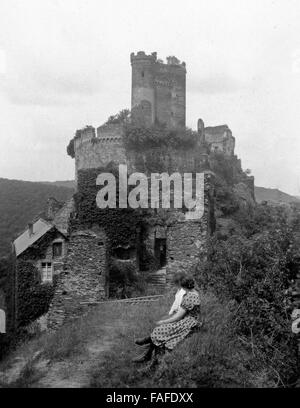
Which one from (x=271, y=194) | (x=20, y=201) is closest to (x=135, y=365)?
(x=20, y=201)

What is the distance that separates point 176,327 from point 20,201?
61.2 metres

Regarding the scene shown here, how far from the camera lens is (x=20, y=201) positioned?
67.6 meters

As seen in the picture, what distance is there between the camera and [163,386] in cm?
802

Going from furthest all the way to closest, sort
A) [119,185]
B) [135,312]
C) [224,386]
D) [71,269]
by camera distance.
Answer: [119,185] → [71,269] → [135,312] → [224,386]

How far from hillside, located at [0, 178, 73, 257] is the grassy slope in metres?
38.7

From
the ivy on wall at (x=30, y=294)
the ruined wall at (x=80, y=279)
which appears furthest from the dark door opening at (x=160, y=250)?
the ivy on wall at (x=30, y=294)

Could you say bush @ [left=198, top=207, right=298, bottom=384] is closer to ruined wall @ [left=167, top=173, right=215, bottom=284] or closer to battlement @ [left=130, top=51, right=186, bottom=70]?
ruined wall @ [left=167, top=173, right=215, bottom=284]

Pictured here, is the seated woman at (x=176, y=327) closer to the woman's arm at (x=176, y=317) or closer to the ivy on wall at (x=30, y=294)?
the woman's arm at (x=176, y=317)

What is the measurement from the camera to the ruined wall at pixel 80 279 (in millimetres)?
14847

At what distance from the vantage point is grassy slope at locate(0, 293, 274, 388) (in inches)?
326

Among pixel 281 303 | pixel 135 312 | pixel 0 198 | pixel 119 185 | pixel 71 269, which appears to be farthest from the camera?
pixel 0 198
